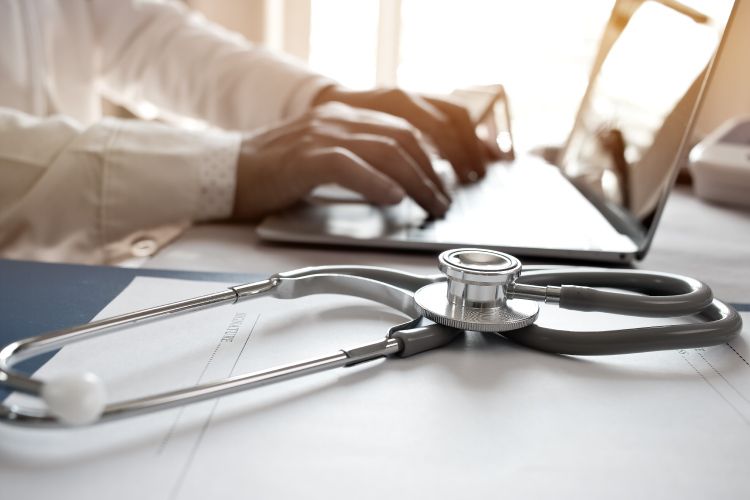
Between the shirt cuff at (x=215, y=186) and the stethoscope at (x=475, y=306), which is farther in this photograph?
the shirt cuff at (x=215, y=186)

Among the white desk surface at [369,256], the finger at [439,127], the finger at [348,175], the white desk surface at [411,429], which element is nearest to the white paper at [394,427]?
the white desk surface at [411,429]

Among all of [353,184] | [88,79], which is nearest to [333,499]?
[353,184]

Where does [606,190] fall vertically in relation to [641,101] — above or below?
below

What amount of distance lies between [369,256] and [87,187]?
12.2 inches

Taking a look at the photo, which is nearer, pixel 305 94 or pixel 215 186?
pixel 215 186

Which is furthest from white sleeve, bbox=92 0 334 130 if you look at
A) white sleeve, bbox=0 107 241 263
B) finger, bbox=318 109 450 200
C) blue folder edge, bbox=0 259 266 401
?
blue folder edge, bbox=0 259 266 401

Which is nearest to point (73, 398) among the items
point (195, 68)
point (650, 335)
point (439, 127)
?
point (650, 335)

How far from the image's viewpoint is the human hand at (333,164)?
2.00 ft

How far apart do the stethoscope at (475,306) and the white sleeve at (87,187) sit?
0.30 metres

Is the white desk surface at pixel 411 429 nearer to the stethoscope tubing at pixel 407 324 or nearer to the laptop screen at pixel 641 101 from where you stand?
the stethoscope tubing at pixel 407 324

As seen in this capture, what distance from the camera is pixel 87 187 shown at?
61 cm

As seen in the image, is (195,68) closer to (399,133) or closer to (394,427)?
(399,133)

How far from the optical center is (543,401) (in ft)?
0.96

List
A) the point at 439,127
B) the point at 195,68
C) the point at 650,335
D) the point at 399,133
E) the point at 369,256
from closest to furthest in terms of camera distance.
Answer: the point at 650,335, the point at 369,256, the point at 399,133, the point at 439,127, the point at 195,68
